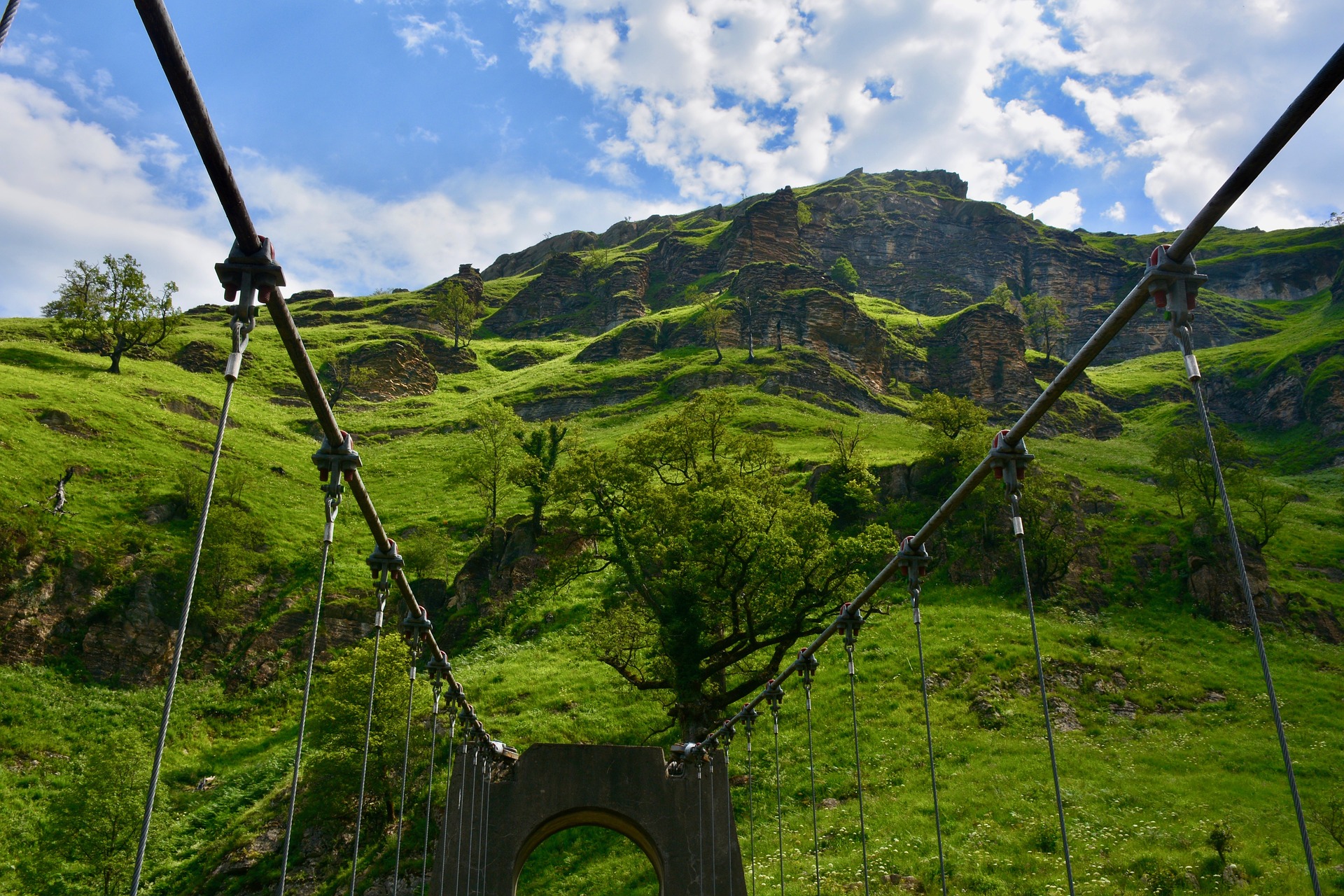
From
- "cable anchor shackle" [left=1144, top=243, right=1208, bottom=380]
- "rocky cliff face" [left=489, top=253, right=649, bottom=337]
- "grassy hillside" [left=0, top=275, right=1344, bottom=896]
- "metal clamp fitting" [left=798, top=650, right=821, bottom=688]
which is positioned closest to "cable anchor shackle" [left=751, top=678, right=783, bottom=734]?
"metal clamp fitting" [left=798, top=650, right=821, bottom=688]

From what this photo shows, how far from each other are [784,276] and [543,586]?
74.7 meters

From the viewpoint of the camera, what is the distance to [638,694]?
27125mm

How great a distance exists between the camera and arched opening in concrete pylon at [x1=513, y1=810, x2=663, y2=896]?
17.6 m

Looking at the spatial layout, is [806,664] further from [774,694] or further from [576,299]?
[576,299]

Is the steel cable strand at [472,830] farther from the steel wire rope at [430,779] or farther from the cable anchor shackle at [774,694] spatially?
the cable anchor shackle at [774,694]

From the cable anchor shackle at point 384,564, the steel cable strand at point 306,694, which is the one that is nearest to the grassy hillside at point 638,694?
the cable anchor shackle at point 384,564

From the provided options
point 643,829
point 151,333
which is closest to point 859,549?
point 643,829

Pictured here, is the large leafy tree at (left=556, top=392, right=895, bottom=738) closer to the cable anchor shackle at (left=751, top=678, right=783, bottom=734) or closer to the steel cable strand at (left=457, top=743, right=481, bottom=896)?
the steel cable strand at (left=457, top=743, right=481, bottom=896)

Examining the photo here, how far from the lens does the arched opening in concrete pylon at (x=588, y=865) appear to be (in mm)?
17594

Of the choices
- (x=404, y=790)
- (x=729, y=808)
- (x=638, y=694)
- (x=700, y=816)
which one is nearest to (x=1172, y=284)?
(x=404, y=790)

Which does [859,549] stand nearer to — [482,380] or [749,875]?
[749,875]

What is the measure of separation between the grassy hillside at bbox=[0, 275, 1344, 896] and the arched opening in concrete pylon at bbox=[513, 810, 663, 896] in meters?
0.10

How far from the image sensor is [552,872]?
18703 mm

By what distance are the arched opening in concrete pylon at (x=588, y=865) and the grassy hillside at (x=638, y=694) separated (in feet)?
0.32
